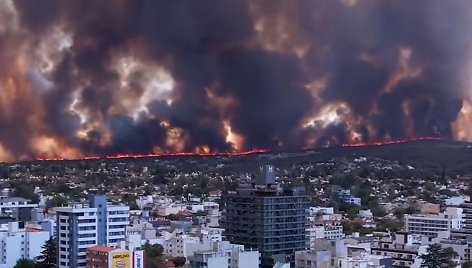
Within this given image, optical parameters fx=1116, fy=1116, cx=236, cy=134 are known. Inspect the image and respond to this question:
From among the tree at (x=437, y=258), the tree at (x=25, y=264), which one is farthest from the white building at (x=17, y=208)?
the tree at (x=437, y=258)

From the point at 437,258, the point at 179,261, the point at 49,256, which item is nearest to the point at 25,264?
the point at 49,256

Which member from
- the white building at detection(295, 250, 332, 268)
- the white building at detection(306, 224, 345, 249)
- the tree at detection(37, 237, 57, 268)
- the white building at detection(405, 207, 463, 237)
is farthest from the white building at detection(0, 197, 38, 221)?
the white building at detection(295, 250, 332, 268)

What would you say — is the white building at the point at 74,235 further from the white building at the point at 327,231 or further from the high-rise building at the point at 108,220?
the white building at the point at 327,231

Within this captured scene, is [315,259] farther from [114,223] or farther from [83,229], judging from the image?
[83,229]

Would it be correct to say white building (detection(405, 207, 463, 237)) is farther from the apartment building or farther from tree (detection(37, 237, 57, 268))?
tree (detection(37, 237, 57, 268))

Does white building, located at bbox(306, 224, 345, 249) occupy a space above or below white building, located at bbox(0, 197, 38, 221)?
below
